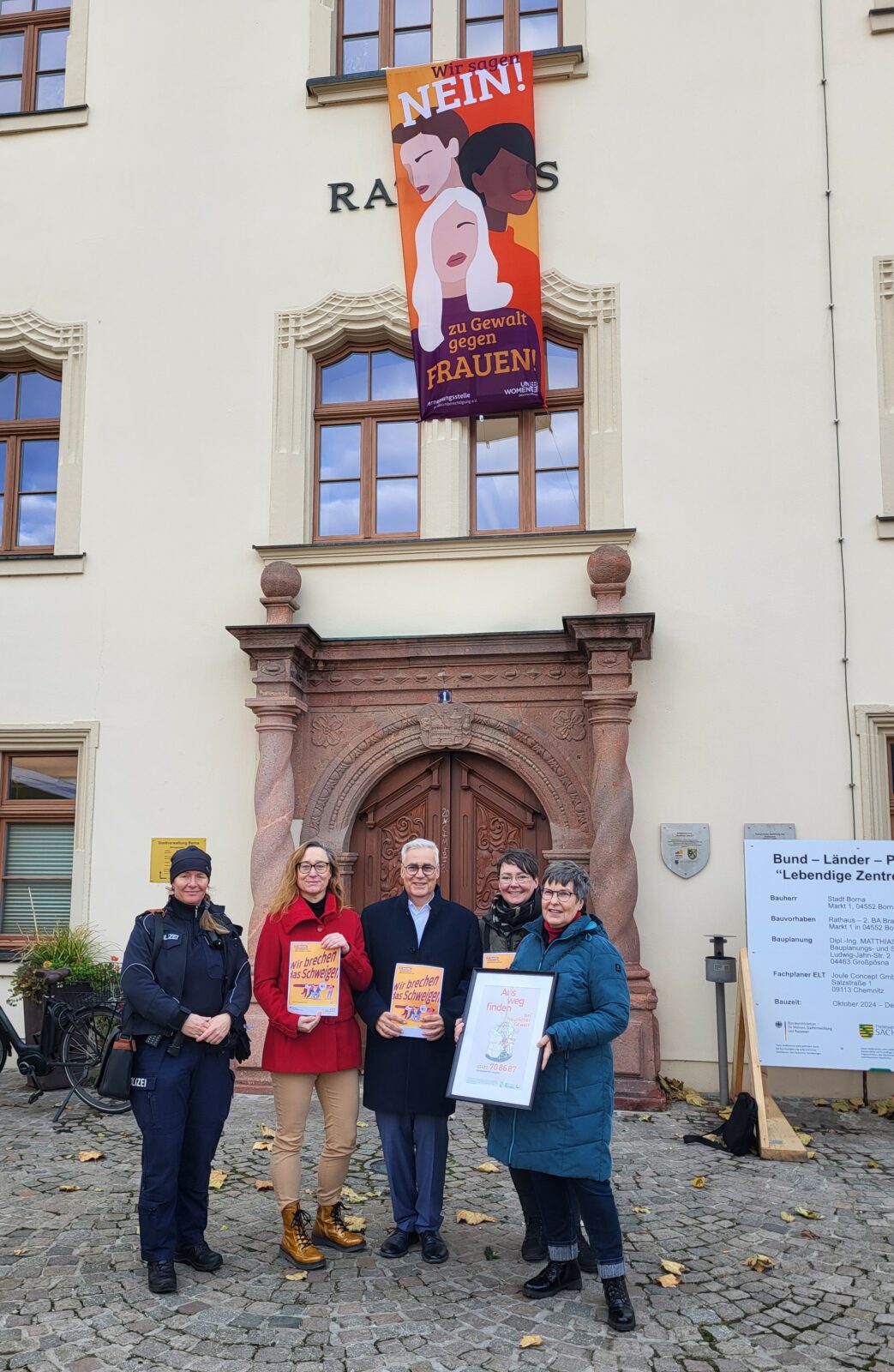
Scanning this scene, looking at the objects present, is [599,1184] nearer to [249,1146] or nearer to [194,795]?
[249,1146]

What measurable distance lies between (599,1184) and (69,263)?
8.72 meters

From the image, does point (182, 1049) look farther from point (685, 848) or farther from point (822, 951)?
point (685, 848)

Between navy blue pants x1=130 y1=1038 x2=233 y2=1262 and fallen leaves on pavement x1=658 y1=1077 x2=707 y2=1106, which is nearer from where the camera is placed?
navy blue pants x1=130 y1=1038 x2=233 y2=1262

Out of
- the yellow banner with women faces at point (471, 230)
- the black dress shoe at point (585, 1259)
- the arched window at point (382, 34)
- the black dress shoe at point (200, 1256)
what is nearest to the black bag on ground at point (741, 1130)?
the black dress shoe at point (585, 1259)

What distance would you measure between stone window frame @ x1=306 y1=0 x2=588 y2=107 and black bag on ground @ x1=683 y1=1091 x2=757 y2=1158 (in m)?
7.73

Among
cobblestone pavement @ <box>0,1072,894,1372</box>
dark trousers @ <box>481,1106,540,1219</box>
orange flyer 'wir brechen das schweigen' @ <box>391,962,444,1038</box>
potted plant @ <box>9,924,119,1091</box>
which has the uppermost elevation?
orange flyer 'wir brechen das schweigen' @ <box>391,962,444,1038</box>

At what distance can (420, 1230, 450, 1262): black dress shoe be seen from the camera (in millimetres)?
4461

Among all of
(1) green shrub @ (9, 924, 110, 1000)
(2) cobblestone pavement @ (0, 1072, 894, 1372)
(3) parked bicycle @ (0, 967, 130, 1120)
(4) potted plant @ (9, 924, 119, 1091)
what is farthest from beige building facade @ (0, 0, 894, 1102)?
(2) cobblestone pavement @ (0, 1072, 894, 1372)

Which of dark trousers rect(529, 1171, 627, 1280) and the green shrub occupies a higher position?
the green shrub

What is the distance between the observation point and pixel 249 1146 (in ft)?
20.9

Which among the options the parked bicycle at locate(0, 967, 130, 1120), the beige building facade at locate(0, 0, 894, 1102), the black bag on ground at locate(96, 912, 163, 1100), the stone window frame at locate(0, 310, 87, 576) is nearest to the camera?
the black bag on ground at locate(96, 912, 163, 1100)

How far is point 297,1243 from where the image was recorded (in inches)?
174

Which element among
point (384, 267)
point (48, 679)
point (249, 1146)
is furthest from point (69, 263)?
point (249, 1146)

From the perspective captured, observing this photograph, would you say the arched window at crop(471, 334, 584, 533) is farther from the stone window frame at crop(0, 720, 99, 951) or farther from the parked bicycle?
the parked bicycle
